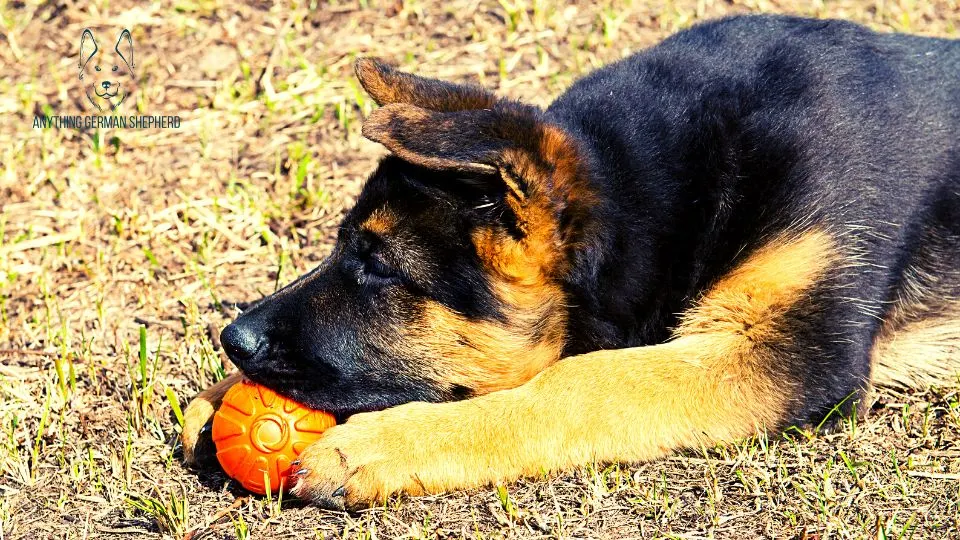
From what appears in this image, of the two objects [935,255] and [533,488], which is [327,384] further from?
[935,255]

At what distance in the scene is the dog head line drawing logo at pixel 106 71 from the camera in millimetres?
7645

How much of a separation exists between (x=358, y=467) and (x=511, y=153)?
1.33 m

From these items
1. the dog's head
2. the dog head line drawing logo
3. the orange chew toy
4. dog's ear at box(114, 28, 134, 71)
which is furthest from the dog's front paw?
dog's ear at box(114, 28, 134, 71)

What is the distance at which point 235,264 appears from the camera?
6113 mm

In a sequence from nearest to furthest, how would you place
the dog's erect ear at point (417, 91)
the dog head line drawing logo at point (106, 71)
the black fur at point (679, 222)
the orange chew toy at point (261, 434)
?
the orange chew toy at point (261, 434)
the black fur at point (679, 222)
the dog's erect ear at point (417, 91)
the dog head line drawing logo at point (106, 71)

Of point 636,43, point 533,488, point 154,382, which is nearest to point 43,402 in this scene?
point 154,382

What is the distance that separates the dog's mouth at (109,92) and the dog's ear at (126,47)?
10.0 inches

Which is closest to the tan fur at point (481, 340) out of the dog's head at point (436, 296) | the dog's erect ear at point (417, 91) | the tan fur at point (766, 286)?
the dog's head at point (436, 296)

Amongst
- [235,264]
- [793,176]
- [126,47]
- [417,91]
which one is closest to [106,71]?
[126,47]

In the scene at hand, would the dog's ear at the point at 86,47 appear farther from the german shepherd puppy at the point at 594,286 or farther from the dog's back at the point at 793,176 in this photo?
the dog's back at the point at 793,176

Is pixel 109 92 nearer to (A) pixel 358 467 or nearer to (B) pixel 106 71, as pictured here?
Result: (B) pixel 106 71

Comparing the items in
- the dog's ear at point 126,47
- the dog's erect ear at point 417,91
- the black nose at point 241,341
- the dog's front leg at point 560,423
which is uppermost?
the dog's ear at point 126,47

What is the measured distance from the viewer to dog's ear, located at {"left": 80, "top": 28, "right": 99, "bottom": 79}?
801 centimetres

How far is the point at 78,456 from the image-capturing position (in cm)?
448
